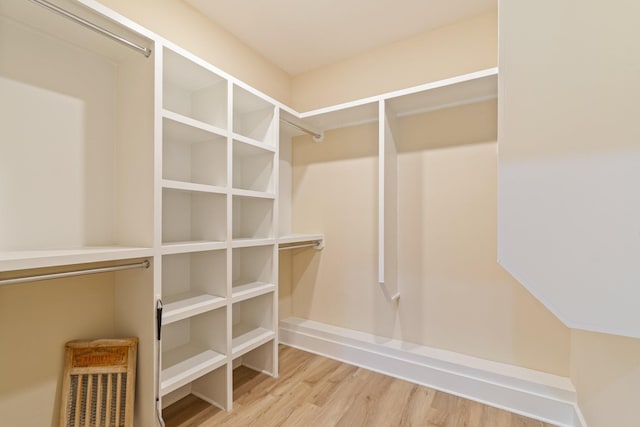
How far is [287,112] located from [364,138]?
0.69 meters

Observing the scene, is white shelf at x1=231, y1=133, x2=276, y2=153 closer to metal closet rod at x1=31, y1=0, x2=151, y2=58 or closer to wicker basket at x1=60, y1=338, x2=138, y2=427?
metal closet rod at x1=31, y1=0, x2=151, y2=58

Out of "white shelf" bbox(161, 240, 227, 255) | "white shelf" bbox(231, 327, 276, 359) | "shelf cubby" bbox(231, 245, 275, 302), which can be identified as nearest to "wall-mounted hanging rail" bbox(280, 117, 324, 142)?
"shelf cubby" bbox(231, 245, 275, 302)

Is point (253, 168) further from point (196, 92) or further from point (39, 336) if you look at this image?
point (39, 336)

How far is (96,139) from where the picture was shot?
1414 mm

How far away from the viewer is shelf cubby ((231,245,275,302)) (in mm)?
1902

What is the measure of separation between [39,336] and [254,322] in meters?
1.15

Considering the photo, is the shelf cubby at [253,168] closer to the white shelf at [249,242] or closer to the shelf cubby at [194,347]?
the white shelf at [249,242]

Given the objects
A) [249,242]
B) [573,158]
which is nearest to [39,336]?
[249,242]

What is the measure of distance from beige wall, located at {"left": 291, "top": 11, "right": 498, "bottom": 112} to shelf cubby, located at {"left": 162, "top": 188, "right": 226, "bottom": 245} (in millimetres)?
1445

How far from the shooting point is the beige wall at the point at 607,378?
A: 41.5 inches

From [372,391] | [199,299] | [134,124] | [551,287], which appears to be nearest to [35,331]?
[199,299]

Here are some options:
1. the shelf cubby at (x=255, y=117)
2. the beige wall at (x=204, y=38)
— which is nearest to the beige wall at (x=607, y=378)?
the shelf cubby at (x=255, y=117)

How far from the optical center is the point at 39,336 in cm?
123

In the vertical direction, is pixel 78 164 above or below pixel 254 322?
above
